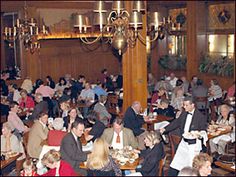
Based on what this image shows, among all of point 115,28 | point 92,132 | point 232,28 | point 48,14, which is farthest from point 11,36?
point 232,28

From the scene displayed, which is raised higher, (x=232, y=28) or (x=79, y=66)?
(x=232, y=28)

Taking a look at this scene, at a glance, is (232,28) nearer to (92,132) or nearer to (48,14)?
(48,14)

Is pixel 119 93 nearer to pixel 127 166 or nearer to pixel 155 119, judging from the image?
pixel 155 119

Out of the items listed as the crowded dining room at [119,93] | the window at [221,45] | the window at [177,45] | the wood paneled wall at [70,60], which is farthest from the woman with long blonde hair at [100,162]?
the window at [177,45]

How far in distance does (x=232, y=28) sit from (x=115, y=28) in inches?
401

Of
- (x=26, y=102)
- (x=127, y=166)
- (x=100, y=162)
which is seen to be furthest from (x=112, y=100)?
(x=100, y=162)

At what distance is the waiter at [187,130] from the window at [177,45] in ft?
34.0

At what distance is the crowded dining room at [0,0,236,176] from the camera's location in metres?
6.45

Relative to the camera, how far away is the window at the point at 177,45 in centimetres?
1825

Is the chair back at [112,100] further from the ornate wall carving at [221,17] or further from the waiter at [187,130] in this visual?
the ornate wall carving at [221,17]

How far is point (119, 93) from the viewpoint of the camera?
12984 millimetres

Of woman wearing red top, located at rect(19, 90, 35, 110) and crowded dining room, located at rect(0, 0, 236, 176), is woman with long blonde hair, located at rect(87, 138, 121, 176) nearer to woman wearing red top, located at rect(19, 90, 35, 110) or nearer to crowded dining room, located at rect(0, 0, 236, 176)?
crowded dining room, located at rect(0, 0, 236, 176)

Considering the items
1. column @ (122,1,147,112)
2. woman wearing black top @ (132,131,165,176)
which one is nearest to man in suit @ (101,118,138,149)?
woman wearing black top @ (132,131,165,176)

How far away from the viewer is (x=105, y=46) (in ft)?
62.3
